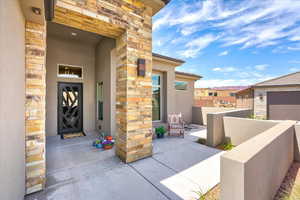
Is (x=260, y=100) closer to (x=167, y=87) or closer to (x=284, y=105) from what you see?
(x=284, y=105)

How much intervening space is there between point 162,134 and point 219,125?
7.23 feet

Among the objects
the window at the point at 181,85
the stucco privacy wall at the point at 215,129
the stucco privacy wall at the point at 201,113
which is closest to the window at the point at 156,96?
the window at the point at 181,85

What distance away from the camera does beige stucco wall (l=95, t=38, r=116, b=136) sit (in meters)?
4.79

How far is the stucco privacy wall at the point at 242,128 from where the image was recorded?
3.82m

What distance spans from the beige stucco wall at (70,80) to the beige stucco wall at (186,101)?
4773 millimetres

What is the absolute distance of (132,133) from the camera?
3.13 meters

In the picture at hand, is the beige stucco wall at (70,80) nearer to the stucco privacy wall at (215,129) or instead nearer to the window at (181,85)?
the window at (181,85)

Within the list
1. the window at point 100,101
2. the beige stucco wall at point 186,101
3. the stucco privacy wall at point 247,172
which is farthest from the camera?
the beige stucco wall at point 186,101

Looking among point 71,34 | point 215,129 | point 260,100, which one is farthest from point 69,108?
point 260,100

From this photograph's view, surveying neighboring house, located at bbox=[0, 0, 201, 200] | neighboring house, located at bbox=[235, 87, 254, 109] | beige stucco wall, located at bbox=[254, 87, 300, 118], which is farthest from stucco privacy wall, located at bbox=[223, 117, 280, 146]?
neighboring house, located at bbox=[235, 87, 254, 109]

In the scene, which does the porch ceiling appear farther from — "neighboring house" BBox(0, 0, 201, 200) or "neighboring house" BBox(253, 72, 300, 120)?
"neighboring house" BBox(253, 72, 300, 120)

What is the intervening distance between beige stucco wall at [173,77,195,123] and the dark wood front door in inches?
206

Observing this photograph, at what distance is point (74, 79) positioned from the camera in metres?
5.68

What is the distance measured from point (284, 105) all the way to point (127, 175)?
1111cm
